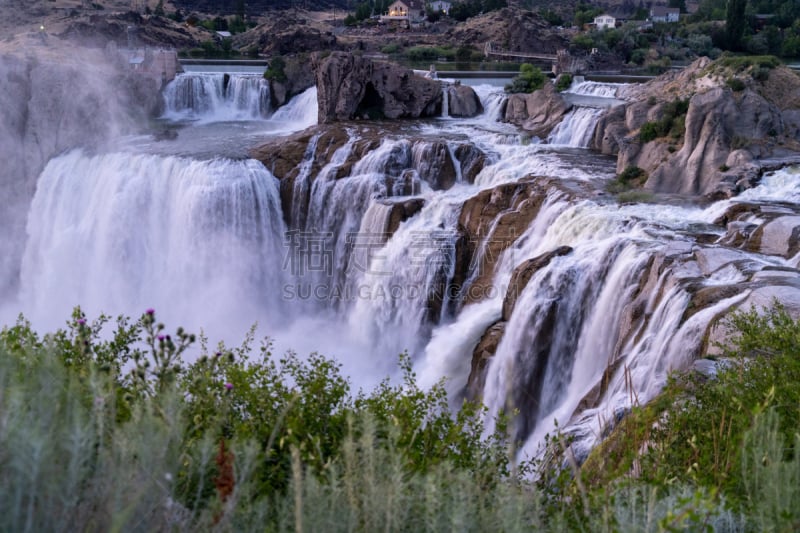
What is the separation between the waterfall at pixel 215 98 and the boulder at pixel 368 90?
4.17 meters

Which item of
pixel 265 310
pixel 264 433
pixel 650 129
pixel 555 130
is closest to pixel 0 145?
pixel 265 310

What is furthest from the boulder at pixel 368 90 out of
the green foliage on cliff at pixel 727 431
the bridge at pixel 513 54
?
the green foliage on cliff at pixel 727 431

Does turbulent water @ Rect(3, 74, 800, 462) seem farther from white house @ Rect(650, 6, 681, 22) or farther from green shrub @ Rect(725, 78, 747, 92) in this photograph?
white house @ Rect(650, 6, 681, 22)

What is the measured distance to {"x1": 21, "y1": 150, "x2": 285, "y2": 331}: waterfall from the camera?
1852 centimetres

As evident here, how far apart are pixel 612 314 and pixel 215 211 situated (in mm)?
11404

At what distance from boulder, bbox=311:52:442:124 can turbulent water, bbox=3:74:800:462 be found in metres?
2.85

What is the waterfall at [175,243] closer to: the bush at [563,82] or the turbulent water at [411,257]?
the turbulent water at [411,257]

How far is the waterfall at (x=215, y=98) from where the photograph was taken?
96.6ft

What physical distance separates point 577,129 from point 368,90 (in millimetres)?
8543

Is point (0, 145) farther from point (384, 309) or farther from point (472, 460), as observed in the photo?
point (472, 460)

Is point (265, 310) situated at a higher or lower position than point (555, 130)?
lower

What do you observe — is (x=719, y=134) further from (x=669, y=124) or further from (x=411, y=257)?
(x=411, y=257)

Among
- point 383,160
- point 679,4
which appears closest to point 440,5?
point 679,4

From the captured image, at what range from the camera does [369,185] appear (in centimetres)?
1772
